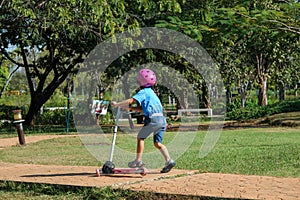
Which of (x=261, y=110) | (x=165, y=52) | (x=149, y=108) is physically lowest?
(x=261, y=110)

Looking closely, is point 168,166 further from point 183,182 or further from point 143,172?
point 183,182

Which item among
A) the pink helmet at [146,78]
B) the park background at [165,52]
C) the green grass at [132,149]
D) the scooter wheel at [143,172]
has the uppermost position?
the park background at [165,52]

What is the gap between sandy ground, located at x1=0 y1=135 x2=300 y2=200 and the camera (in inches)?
255

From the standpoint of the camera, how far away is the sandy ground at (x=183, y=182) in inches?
255

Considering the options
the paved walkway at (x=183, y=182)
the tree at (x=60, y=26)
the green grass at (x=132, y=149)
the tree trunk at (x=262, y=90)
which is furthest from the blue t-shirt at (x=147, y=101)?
the tree trunk at (x=262, y=90)

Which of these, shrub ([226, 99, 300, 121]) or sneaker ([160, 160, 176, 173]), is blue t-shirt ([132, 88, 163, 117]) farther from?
shrub ([226, 99, 300, 121])

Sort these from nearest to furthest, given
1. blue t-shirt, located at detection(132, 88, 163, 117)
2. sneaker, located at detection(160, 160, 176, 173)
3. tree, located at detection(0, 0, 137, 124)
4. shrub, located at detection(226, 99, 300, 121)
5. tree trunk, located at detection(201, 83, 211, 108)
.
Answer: blue t-shirt, located at detection(132, 88, 163, 117), sneaker, located at detection(160, 160, 176, 173), tree, located at detection(0, 0, 137, 124), tree trunk, located at detection(201, 83, 211, 108), shrub, located at detection(226, 99, 300, 121)

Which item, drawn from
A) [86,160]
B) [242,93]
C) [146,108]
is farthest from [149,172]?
[242,93]

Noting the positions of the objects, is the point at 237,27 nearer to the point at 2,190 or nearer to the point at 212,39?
the point at 212,39

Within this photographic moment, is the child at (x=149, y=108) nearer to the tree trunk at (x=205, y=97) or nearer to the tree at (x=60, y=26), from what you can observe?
the tree at (x=60, y=26)

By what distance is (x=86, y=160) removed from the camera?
11.0 meters

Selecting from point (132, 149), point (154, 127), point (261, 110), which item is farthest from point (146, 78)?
point (261, 110)

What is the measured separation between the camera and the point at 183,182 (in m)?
7.36

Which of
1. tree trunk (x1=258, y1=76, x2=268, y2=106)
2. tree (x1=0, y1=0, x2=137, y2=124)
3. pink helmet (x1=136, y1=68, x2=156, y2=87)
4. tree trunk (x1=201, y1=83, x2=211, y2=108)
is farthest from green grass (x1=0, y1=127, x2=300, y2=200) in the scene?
tree trunk (x1=258, y1=76, x2=268, y2=106)
